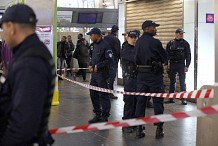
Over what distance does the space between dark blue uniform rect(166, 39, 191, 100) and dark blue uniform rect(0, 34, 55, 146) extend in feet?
26.5

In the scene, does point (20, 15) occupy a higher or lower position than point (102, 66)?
higher

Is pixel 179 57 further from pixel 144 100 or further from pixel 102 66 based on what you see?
pixel 144 100

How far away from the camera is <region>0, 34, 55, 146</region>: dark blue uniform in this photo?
7.95 ft

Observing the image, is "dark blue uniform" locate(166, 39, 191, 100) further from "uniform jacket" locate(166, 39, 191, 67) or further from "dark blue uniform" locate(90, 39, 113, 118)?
"dark blue uniform" locate(90, 39, 113, 118)

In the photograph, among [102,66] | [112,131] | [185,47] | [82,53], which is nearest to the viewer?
[112,131]

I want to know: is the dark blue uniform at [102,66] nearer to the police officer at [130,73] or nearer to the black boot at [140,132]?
the police officer at [130,73]

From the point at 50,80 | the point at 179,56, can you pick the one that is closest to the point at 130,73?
the point at 179,56

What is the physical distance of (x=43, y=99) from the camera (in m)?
2.49

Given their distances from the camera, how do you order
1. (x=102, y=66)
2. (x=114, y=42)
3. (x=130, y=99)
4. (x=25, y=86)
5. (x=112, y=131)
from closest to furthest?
(x=25, y=86), (x=112, y=131), (x=130, y=99), (x=102, y=66), (x=114, y=42)

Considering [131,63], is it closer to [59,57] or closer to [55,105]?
[55,105]

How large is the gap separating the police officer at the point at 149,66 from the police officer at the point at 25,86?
4294 mm

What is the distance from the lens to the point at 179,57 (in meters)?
10.4

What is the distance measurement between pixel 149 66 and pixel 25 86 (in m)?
4.65

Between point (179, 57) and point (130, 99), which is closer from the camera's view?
point (130, 99)
